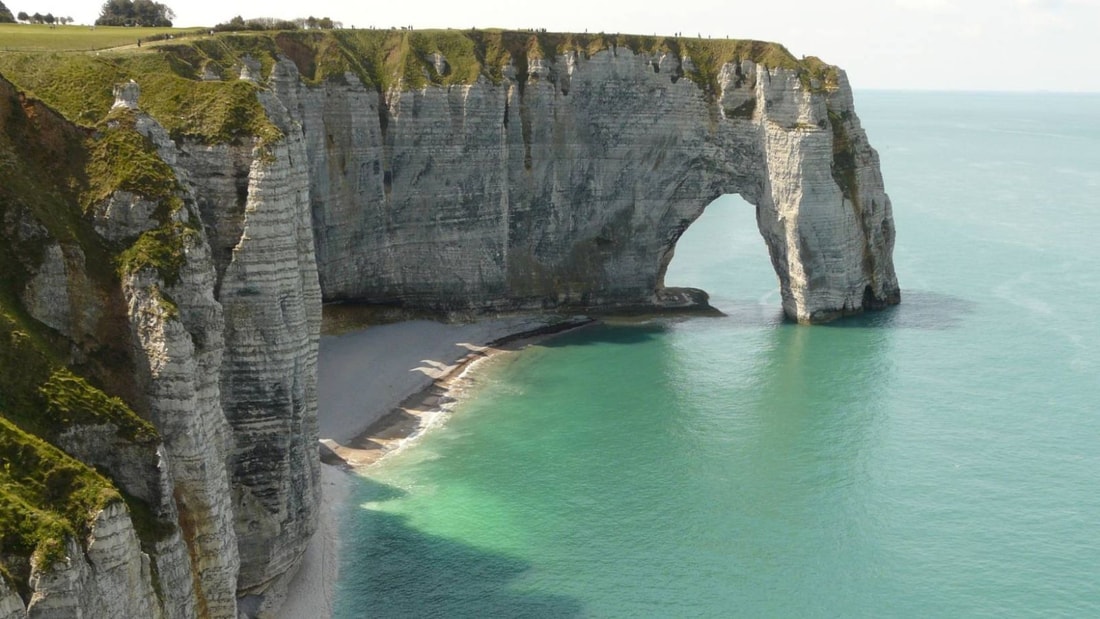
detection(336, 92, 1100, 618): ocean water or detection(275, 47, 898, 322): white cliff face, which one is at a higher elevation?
detection(275, 47, 898, 322): white cliff face

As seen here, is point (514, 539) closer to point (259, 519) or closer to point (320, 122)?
point (259, 519)

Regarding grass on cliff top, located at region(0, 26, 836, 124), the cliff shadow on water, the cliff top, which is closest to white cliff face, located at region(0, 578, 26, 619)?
the cliff shadow on water

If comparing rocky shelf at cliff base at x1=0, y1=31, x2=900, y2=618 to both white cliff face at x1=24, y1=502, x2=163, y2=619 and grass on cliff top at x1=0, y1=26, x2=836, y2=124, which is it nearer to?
white cliff face at x1=24, y1=502, x2=163, y2=619

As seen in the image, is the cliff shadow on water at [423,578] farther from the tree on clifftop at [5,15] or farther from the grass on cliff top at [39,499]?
the tree on clifftop at [5,15]

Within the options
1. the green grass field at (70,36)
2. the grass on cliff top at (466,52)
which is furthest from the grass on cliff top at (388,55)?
the green grass field at (70,36)

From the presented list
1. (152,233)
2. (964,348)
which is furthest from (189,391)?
(964,348)

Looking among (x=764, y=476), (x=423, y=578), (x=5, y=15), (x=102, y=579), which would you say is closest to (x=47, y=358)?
(x=102, y=579)
